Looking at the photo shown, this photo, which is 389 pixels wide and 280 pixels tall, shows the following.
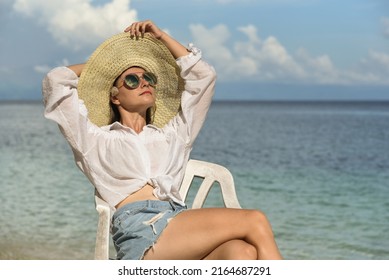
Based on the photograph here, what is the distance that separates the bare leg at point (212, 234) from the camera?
3.03m

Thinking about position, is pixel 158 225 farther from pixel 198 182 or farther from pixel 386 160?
pixel 386 160

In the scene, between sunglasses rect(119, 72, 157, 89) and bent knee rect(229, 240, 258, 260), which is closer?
bent knee rect(229, 240, 258, 260)

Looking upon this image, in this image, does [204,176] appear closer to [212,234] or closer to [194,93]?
[194,93]

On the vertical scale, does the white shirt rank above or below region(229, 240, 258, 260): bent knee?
above

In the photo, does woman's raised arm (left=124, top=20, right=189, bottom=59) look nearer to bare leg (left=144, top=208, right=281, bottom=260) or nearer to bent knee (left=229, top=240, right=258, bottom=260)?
bare leg (left=144, top=208, right=281, bottom=260)

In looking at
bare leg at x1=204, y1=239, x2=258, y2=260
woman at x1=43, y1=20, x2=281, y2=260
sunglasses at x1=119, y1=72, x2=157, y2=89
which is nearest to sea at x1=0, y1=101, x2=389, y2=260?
woman at x1=43, y1=20, x2=281, y2=260

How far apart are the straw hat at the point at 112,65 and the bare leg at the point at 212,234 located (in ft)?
2.27

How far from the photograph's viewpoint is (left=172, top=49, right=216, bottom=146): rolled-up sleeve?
11.9 ft

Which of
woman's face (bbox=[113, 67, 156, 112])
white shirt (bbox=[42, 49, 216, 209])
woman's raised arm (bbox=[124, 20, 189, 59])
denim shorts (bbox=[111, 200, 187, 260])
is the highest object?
woman's raised arm (bbox=[124, 20, 189, 59])

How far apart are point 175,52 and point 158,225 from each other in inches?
35.0

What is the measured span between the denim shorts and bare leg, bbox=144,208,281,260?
36 millimetres

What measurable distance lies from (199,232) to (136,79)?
84 cm

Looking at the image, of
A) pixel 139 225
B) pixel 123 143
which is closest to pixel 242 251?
pixel 139 225

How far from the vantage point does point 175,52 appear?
365cm
